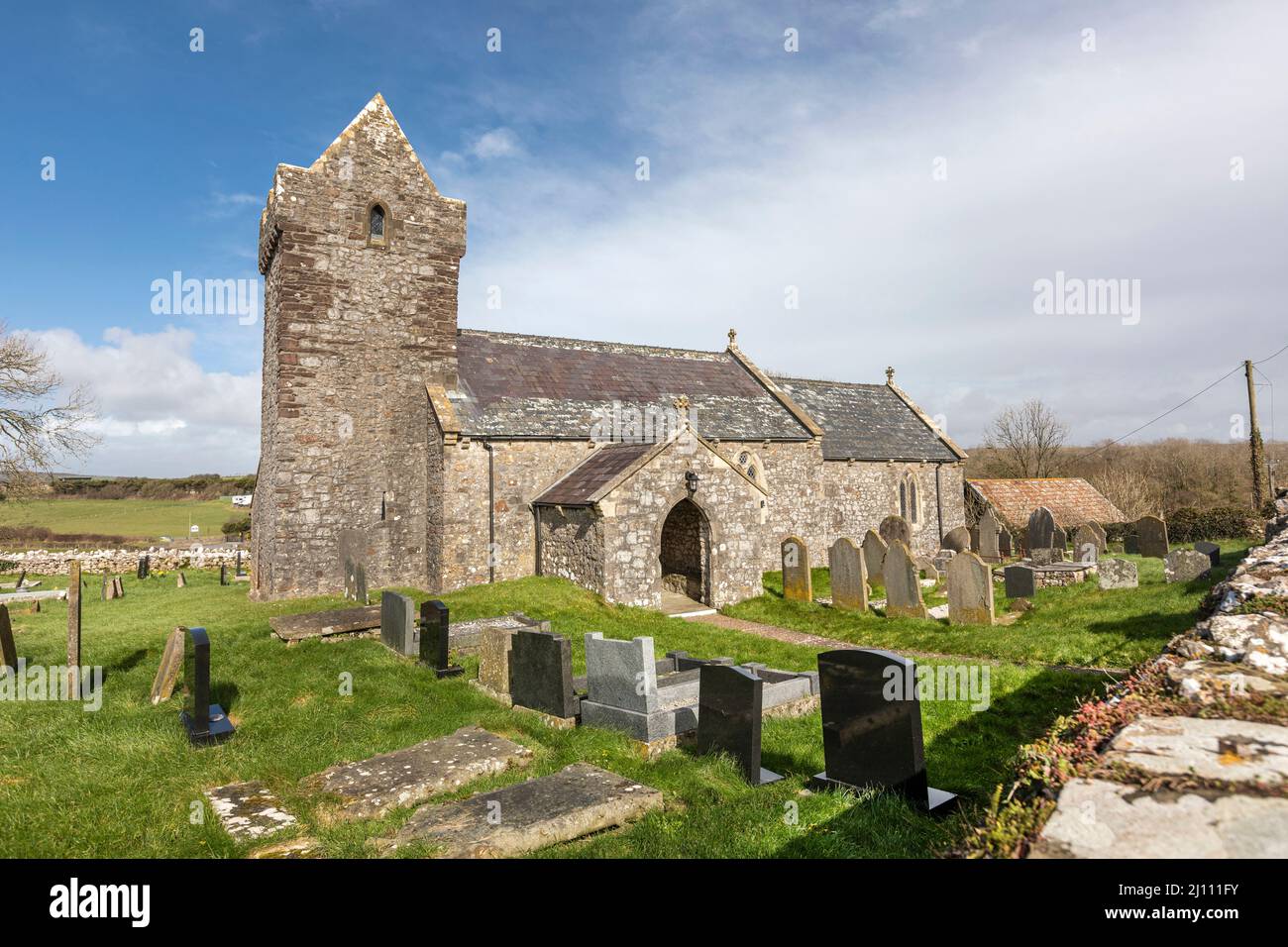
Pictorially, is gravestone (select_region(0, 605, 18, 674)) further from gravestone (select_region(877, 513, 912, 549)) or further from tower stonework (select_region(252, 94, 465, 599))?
gravestone (select_region(877, 513, 912, 549))

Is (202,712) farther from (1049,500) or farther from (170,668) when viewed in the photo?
(1049,500)

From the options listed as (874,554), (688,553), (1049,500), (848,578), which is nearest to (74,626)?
(688,553)

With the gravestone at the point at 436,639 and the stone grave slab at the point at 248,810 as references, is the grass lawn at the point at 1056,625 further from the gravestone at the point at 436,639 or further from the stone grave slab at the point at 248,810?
the stone grave slab at the point at 248,810

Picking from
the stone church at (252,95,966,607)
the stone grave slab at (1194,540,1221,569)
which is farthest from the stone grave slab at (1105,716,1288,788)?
the stone grave slab at (1194,540,1221,569)

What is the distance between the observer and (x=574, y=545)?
54.3ft

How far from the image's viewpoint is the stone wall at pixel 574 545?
1562 cm

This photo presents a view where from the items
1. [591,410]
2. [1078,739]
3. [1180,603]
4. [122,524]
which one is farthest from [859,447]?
[122,524]

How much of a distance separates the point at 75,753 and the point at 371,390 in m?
12.5

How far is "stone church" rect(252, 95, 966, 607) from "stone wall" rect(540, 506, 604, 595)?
5cm

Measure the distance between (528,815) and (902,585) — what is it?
11.5 meters

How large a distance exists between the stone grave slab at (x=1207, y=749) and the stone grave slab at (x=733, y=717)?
11.1 feet

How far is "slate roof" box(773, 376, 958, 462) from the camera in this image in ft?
86.0

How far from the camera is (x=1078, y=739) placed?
347 centimetres
